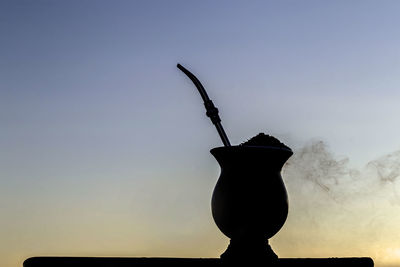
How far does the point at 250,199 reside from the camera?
8.21 ft

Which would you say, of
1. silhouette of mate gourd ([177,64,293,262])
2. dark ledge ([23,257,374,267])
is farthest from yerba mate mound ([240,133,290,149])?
dark ledge ([23,257,374,267])

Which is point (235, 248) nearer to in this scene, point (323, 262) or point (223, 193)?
point (223, 193)

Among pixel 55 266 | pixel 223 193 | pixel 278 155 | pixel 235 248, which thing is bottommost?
pixel 55 266

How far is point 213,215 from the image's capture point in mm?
2576

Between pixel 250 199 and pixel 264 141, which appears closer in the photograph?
pixel 250 199

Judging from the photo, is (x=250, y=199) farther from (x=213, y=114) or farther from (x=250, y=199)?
(x=213, y=114)

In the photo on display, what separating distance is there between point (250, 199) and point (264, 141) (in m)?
0.25

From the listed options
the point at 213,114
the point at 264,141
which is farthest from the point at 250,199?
the point at 213,114

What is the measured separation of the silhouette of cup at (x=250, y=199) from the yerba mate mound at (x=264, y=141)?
8 cm

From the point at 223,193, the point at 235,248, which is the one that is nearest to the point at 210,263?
the point at 235,248

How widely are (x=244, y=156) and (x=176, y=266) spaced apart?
1.59ft

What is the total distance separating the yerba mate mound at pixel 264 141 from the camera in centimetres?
262

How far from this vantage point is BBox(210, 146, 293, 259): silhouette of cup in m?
2.50

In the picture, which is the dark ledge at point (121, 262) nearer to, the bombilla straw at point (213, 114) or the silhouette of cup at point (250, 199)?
the silhouette of cup at point (250, 199)
